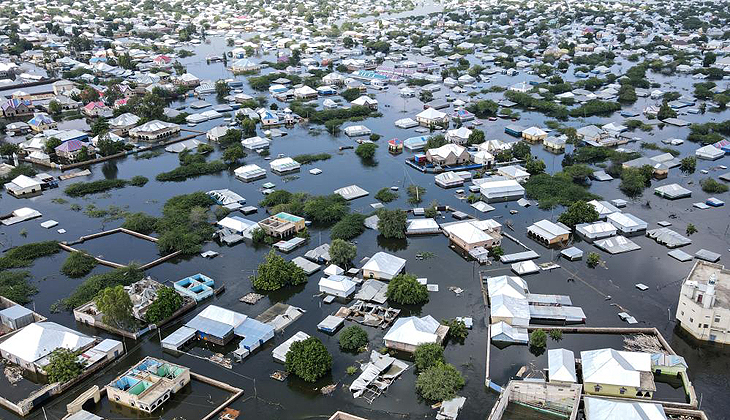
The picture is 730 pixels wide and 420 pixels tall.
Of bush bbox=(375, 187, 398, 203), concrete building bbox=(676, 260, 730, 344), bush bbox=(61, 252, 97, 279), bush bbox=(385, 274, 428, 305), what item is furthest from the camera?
bush bbox=(375, 187, 398, 203)

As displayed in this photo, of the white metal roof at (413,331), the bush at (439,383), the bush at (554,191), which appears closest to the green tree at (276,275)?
the white metal roof at (413,331)

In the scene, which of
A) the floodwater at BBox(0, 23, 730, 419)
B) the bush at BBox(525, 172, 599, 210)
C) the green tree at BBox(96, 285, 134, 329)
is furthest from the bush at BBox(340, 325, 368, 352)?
the bush at BBox(525, 172, 599, 210)

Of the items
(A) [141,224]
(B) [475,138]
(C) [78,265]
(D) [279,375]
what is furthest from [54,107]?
(D) [279,375]

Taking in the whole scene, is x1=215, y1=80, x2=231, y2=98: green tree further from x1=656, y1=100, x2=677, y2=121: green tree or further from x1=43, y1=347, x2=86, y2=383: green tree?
x1=43, y1=347, x2=86, y2=383: green tree

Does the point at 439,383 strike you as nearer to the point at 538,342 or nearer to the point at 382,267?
the point at 538,342

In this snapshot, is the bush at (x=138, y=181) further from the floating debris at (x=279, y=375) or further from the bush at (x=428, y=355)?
the bush at (x=428, y=355)

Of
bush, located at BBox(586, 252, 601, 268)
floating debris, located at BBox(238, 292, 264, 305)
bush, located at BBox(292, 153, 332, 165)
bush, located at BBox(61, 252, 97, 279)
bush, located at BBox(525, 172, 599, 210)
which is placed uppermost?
bush, located at BBox(61, 252, 97, 279)
